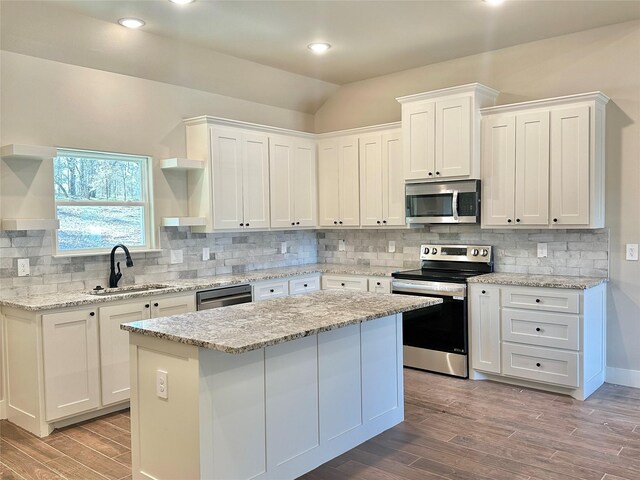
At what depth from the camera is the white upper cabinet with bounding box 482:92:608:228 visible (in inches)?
169

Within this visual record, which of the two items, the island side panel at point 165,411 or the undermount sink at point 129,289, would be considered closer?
the island side panel at point 165,411

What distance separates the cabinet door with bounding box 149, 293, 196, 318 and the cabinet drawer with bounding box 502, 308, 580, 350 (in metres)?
2.58

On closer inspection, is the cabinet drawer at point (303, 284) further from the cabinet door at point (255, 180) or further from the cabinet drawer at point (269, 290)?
the cabinet door at point (255, 180)

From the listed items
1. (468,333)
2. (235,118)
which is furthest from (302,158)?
(468,333)

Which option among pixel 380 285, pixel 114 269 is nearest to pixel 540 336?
pixel 380 285

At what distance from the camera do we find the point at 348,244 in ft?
20.6

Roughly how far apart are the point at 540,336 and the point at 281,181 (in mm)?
2892

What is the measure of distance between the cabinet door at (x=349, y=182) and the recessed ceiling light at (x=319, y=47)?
3.70 feet

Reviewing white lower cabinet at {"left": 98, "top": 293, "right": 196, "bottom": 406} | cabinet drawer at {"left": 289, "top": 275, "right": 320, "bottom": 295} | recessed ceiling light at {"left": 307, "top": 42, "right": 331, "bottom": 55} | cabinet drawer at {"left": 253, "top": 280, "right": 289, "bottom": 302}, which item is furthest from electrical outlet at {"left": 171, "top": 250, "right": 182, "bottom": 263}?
recessed ceiling light at {"left": 307, "top": 42, "right": 331, "bottom": 55}

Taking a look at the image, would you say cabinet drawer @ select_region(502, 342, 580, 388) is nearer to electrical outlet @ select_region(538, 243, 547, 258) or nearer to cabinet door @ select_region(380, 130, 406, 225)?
electrical outlet @ select_region(538, 243, 547, 258)

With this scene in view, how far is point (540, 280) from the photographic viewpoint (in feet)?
14.3

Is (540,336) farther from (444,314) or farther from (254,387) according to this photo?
(254,387)

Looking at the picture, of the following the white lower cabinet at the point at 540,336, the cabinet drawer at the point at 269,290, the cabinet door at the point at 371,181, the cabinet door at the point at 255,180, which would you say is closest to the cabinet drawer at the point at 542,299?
the white lower cabinet at the point at 540,336

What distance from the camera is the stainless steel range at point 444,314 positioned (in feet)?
15.5
